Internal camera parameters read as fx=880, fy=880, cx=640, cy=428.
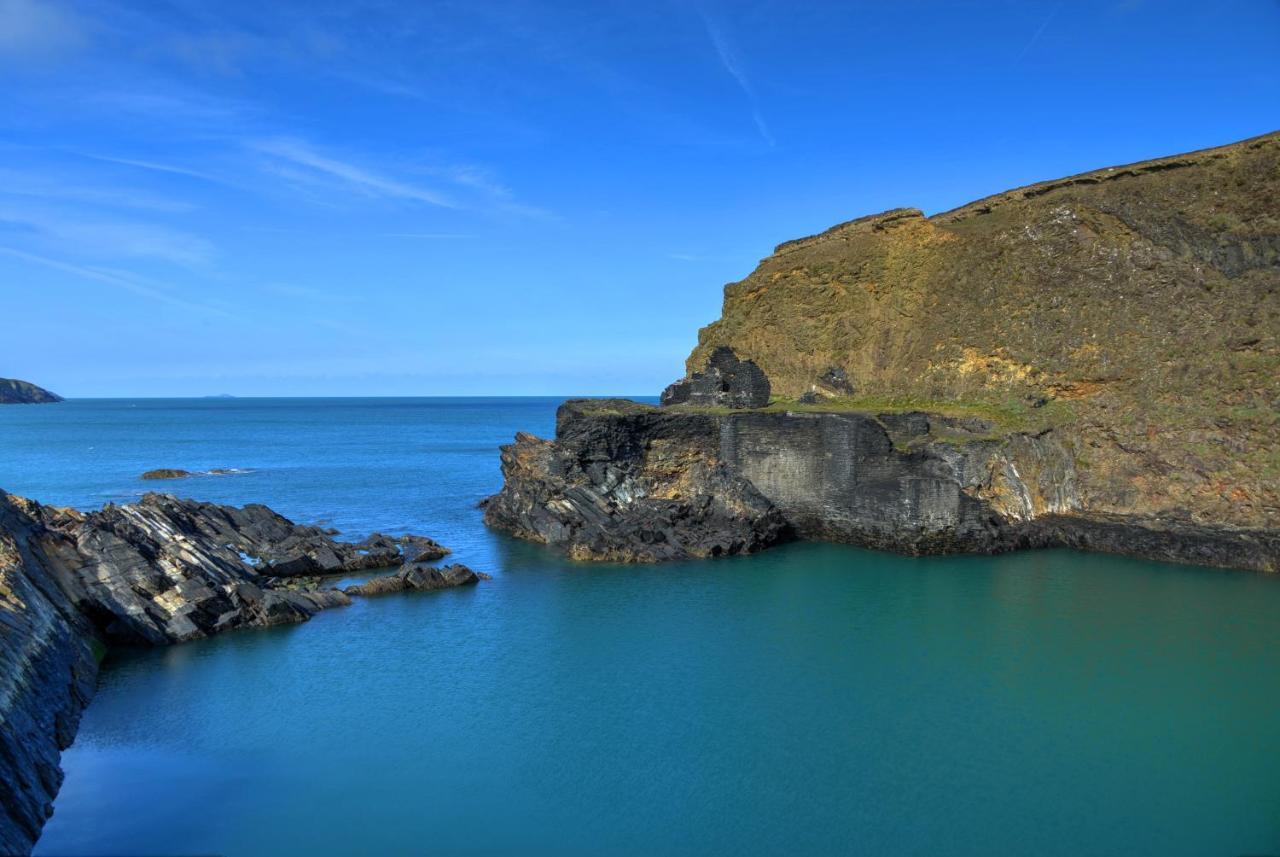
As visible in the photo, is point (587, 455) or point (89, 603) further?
point (587, 455)

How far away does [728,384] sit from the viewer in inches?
1583

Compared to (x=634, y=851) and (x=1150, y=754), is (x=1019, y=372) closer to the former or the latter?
(x=1150, y=754)

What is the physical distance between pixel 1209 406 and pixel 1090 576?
780 centimetres

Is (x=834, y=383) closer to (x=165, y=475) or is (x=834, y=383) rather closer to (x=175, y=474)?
(x=175, y=474)

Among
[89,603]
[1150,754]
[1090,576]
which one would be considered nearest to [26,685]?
[89,603]

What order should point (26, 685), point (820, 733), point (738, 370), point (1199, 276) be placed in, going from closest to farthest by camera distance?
point (26, 685) < point (820, 733) < point (1199, 276) < point (738, 370)

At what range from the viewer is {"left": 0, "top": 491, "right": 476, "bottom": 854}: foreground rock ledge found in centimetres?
1441

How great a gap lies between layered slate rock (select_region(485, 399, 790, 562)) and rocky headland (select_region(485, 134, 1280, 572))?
3.5 inches

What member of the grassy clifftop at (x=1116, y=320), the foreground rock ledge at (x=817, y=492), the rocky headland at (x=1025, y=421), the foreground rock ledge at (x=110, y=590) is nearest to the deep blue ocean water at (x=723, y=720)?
the foreground rock ledge at (x=110, y=590)

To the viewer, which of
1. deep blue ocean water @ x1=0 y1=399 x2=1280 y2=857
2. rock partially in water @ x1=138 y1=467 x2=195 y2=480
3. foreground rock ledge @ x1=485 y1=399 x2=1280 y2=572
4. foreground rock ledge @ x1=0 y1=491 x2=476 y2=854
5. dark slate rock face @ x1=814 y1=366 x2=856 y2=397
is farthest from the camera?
rock partially in water @ x1=138 y1=467 x2=195 y2=480

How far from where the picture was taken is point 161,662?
803 inches

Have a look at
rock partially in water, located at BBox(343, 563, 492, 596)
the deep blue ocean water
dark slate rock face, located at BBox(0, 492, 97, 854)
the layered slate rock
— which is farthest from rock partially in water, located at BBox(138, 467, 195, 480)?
dark slate rock face, located at BBox(0, 492, 97, 854)

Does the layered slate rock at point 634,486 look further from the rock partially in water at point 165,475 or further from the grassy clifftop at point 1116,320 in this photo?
the rock partially in water at point 165,475

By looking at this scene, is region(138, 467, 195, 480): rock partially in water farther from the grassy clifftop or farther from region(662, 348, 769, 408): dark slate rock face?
the grassy clifftop
